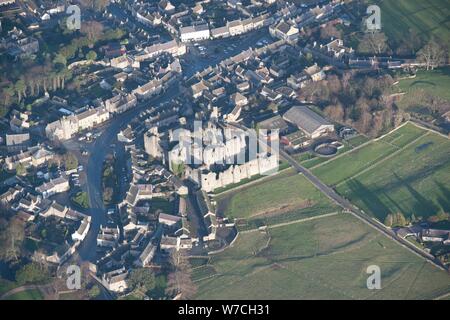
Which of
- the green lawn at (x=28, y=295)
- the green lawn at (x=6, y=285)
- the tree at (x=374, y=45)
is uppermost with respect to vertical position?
the tree at (x=374, y=45)

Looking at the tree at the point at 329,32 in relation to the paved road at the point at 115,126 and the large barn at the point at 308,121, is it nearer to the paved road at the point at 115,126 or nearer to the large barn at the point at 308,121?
the paved road at the point at 115,126

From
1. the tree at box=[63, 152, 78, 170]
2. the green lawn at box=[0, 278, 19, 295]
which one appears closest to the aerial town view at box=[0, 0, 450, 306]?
the green lawn at box=[0, 278, 19, 295]

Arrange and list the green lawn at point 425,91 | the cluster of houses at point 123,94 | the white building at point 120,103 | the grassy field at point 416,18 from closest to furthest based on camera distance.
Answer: the cluster of houses at point 123,94, the green lawn at point 425,91, the white building at point 120,103, the grassy field at point 416,18

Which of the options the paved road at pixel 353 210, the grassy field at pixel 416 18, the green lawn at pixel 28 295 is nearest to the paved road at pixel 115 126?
the green lawn at pixel 28 295

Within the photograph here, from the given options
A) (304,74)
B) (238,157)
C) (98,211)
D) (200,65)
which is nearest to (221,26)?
(200,65)

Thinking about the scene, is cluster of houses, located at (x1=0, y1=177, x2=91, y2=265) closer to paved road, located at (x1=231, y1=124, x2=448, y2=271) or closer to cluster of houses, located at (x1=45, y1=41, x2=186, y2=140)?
cluster of houses, located at (x1=45, y1=41, x2=186, y2=140)
